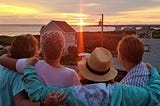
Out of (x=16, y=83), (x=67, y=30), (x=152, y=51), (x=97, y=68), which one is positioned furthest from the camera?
(x=67, y=30)

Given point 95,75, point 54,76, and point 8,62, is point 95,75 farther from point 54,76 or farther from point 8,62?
point 8,62

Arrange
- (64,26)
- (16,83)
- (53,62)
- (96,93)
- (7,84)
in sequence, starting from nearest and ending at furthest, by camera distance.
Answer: (96,93) < (53,62) < (16,83) < (7,84) < (64,26)

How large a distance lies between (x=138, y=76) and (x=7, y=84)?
3.37 feet

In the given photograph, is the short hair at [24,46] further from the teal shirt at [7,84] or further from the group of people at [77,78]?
the teal shirt at [7,84]

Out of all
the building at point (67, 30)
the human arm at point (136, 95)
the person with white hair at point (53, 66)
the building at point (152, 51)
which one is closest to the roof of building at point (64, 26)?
the building at point (67, 30)

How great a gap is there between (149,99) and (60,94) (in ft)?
2.05

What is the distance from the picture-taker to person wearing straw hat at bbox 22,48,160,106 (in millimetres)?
2887

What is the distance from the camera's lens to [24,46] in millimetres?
3256

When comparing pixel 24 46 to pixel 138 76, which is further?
pixel 24 46

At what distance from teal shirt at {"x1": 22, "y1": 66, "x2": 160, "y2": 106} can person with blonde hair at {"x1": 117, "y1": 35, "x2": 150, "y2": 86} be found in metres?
0.11

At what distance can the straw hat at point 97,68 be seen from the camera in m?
2.97

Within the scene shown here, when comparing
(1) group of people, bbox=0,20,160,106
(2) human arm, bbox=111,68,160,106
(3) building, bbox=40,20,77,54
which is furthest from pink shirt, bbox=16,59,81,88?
(3) building, bbox=40,20,77,54

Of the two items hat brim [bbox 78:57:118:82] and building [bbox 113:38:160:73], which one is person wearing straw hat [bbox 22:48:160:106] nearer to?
hat brim [bbox 78:57:118:82]

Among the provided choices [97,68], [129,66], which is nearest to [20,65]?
[97,68]
